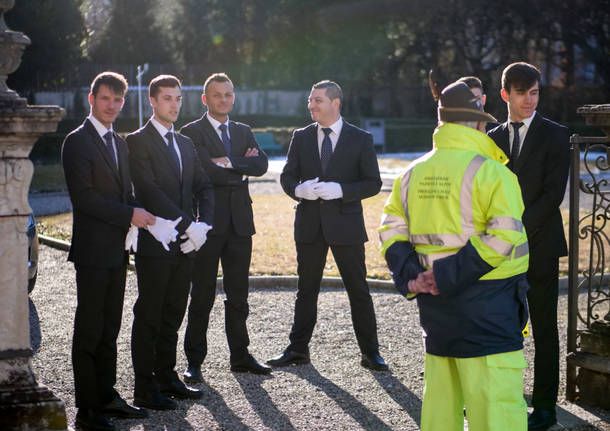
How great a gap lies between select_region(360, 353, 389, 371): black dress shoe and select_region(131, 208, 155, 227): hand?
2.18 meters

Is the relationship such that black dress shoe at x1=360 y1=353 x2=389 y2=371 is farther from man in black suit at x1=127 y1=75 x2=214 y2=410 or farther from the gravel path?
man in black suit at x1=127 y1=75 x2=214 y2=410

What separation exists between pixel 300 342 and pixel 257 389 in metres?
0.79

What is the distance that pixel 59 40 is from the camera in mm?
33094

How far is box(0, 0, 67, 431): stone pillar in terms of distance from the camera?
445 centimetres

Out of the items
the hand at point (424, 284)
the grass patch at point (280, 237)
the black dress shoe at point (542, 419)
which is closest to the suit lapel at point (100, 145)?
the hand at point (424, 284)

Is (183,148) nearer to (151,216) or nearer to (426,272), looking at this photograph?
(151,216)

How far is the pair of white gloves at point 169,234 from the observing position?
546 cm

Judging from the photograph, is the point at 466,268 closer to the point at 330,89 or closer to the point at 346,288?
the point at 346,288

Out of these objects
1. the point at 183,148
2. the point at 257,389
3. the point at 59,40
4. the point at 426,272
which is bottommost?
the point at 257,389

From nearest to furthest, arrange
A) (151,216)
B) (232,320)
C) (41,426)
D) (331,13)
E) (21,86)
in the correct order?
(41,426) → (151,216) → (232,320) → (21,86) → (331,13)

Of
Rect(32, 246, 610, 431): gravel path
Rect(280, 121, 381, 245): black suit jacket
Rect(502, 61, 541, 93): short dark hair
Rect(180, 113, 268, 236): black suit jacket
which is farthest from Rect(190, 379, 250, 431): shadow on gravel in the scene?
Rect(502, 61, 541, 93): short dark hair

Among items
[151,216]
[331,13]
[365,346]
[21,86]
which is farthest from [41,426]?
[331,13]

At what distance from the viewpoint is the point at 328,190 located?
6617mm

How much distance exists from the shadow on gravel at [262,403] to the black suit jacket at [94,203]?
129 cm
